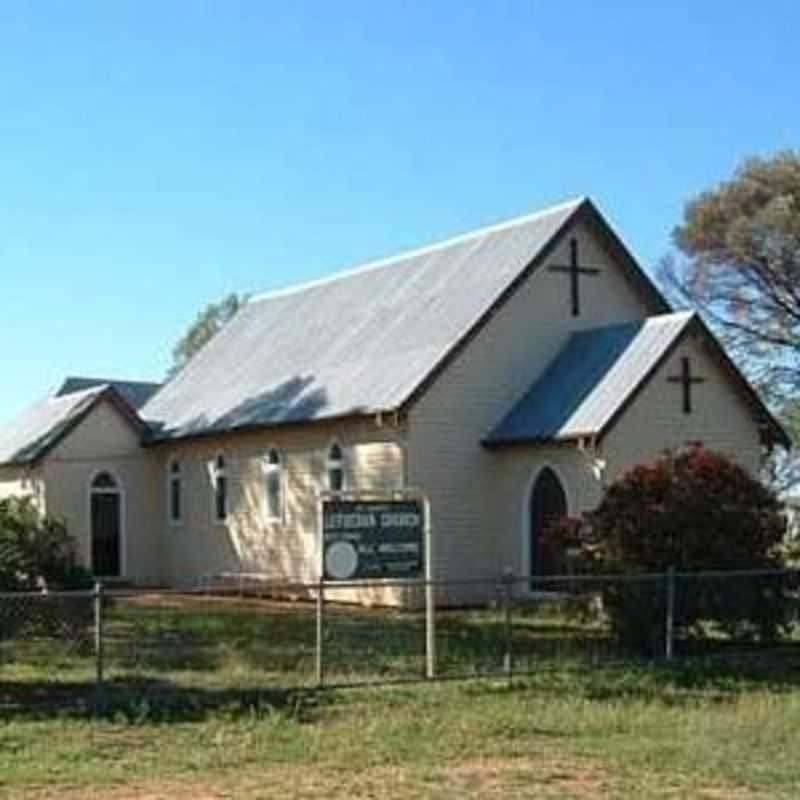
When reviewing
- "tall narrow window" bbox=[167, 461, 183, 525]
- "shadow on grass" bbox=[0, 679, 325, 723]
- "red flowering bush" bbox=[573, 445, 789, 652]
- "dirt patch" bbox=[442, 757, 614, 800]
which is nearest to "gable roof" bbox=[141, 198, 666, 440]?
"tall narrow window" bbox=[167, 461, 183, 525]

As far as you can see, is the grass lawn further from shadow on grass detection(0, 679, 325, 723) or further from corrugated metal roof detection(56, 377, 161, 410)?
corrugated metal roof detection(56, 377, 161, 410)

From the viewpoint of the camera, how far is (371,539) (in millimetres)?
20375

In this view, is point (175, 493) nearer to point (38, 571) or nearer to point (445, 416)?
point (445, 416)

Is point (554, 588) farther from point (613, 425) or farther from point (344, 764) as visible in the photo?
point (344, 764)

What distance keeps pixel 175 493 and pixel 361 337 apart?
7.39 metres

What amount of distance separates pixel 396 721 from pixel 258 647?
24.1 feet

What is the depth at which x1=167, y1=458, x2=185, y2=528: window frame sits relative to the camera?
41.4 metres

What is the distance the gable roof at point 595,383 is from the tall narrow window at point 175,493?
1078 cm

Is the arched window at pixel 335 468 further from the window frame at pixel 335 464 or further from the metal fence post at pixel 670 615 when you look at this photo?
the metal fence post at pixel 670 615

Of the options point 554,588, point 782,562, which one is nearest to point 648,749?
point 782,562

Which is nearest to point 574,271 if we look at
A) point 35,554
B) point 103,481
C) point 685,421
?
point 685,421

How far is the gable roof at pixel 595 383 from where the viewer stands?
31359 millimetres

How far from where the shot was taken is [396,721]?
54.3 ft

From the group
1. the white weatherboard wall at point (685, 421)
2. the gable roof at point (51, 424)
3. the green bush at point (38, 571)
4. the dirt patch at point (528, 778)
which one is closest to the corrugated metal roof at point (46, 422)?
the gable roof at point (51, 424)
